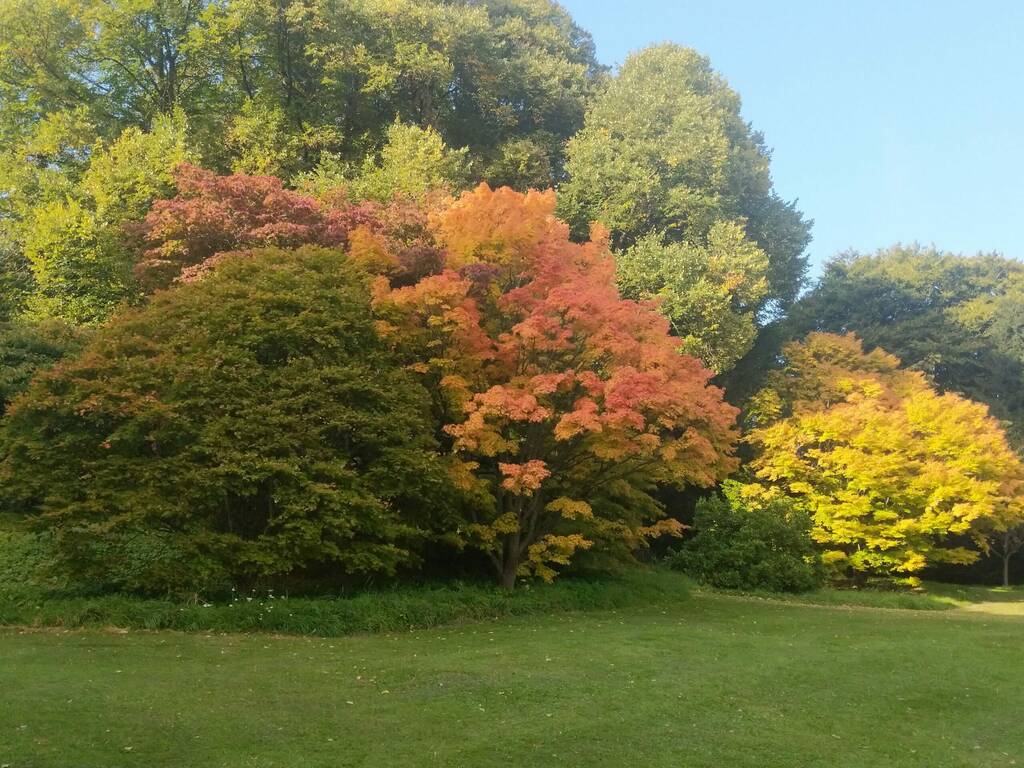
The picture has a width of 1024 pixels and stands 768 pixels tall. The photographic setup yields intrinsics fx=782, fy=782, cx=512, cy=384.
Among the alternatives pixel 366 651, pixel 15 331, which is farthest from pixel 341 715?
pixel 15 331

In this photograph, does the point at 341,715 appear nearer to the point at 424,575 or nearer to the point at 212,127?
the point at 424,575

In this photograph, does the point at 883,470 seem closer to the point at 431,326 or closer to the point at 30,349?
the point at 431,326

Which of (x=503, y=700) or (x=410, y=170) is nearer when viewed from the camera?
(x=503, y=700)

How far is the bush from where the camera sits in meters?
23.5

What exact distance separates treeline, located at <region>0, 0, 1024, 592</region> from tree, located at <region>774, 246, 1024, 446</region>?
0.68 feet

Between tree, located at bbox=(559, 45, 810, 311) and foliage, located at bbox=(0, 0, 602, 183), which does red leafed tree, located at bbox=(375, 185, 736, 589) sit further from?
foliage, located at bbox=(0, 0, 602, 183)

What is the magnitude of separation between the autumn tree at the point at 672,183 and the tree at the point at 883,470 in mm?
3908

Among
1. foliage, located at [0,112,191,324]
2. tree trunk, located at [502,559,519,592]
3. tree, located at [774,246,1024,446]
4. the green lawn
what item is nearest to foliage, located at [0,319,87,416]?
foliage, located at [0,112,191,324]

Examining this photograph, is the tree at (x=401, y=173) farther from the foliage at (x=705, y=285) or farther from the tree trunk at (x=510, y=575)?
the tree trunk at (x=510, y=575)

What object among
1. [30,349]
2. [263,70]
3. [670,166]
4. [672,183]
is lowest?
[30,349]

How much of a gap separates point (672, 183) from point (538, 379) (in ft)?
50.5

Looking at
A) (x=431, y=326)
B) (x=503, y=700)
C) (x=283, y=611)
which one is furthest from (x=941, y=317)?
(x=503, y=700)

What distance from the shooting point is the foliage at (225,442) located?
40.1 ft

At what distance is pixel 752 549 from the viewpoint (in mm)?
23547
